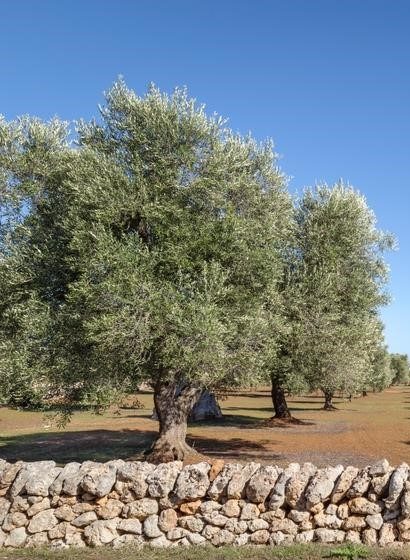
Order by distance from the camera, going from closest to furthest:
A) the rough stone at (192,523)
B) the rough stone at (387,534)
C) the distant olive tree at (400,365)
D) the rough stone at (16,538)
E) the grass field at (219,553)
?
1. the grass field at (219,553)
2. the rough stone at (387,534)
3. the rough stone at (192,523)
4. the rough stone at (16,538)
5. the distant olive tree at (400,365)

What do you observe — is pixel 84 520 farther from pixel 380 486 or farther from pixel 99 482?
pixel 380 486

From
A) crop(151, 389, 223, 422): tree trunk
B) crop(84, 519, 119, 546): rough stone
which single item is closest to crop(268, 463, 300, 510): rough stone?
crop(84, 519, 119, 546): rough stone

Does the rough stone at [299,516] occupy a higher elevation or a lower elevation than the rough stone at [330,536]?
higher

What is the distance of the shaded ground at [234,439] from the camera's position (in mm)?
29688

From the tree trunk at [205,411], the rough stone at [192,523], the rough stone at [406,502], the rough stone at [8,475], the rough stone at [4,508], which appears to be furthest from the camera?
the tree trunk at [205,411]

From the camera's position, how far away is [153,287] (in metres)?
20.7

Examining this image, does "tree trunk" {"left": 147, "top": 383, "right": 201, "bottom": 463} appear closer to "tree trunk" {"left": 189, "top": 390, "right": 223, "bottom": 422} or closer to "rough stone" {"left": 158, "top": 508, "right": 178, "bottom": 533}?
"rough stone" {"left": 158, "top": 508, "right": 178, "bottom": 533}

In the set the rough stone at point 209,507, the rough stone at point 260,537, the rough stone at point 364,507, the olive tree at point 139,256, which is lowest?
the rough stone at point 260,537

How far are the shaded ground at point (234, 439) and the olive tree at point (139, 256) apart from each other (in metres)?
3.88

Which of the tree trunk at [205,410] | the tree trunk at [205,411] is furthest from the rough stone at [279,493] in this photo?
the tree trunk at [205,411]

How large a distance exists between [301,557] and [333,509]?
63.8 inches

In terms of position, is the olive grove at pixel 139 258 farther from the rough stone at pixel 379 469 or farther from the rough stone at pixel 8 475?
the rough stone at pixel 379 469

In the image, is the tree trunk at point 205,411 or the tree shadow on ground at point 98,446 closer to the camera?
the tree shadow on ground at point 98,446

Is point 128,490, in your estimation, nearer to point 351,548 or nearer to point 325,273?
point 351,548
